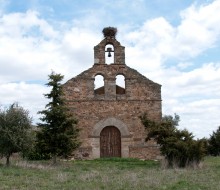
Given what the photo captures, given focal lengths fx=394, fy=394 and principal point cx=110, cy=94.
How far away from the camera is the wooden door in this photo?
25438mm

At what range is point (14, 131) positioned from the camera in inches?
714

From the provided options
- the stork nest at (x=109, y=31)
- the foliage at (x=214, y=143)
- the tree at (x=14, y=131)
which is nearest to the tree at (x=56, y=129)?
the tree at (x=14, y=131)

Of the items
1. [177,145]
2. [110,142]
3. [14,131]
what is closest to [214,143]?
[110,142]

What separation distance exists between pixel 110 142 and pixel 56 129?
6025mm

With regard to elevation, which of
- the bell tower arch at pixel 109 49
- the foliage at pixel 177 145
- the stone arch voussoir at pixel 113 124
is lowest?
the foliage at pixel 177 145

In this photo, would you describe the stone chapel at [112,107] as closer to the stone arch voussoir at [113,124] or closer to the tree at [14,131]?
the stone arch voussoir at [113,124]

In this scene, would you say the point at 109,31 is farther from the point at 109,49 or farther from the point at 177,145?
the point at 177,145

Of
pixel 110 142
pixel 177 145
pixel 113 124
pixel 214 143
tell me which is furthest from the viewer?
pixel 214 143

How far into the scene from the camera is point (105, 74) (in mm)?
25969

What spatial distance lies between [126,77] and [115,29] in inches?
135

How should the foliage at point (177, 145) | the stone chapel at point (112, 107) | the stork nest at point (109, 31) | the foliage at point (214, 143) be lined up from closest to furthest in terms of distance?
the foliage at point (177, 145)
the stone chapel at point (112, 107)
the stork nest at point (109, 31)
the foliage at point (214, 143)

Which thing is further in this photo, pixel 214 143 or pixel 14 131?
pixel 214 143

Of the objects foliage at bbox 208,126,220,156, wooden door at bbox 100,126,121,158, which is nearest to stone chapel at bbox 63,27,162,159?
wooden door at bbox 100,126,121,158

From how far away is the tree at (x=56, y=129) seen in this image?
800 inches
